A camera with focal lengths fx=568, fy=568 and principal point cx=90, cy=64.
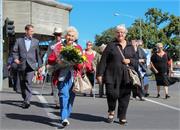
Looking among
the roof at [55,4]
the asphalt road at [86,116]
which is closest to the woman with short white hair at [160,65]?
the asphalt road at [86,116]

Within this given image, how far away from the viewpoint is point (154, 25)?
97375mm

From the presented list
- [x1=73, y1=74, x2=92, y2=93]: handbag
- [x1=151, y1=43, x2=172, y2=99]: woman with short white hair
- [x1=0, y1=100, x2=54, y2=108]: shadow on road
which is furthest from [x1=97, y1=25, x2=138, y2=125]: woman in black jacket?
[x1=151, y1=43, x2=172, y2=99]: woman with short white hair

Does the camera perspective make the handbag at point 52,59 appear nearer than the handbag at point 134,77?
Yes

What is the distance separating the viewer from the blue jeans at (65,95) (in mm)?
9773

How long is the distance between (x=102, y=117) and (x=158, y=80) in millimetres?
6714

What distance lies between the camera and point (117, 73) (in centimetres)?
1041

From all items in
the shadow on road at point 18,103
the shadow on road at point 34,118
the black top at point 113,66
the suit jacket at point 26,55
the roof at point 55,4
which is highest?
the roof at point 55,4

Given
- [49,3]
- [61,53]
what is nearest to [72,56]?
[61,53]

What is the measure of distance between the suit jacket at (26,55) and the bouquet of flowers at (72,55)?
2.86 m

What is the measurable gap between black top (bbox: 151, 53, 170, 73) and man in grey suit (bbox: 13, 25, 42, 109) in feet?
18.5

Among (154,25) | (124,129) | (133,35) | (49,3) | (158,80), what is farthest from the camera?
(154,25)

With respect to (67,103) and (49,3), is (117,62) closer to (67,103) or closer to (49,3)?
(67,103)

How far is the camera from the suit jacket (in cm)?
→ 1278

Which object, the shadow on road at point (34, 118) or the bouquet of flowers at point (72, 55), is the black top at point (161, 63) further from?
the bouquet of flowers at point (72, 55)
